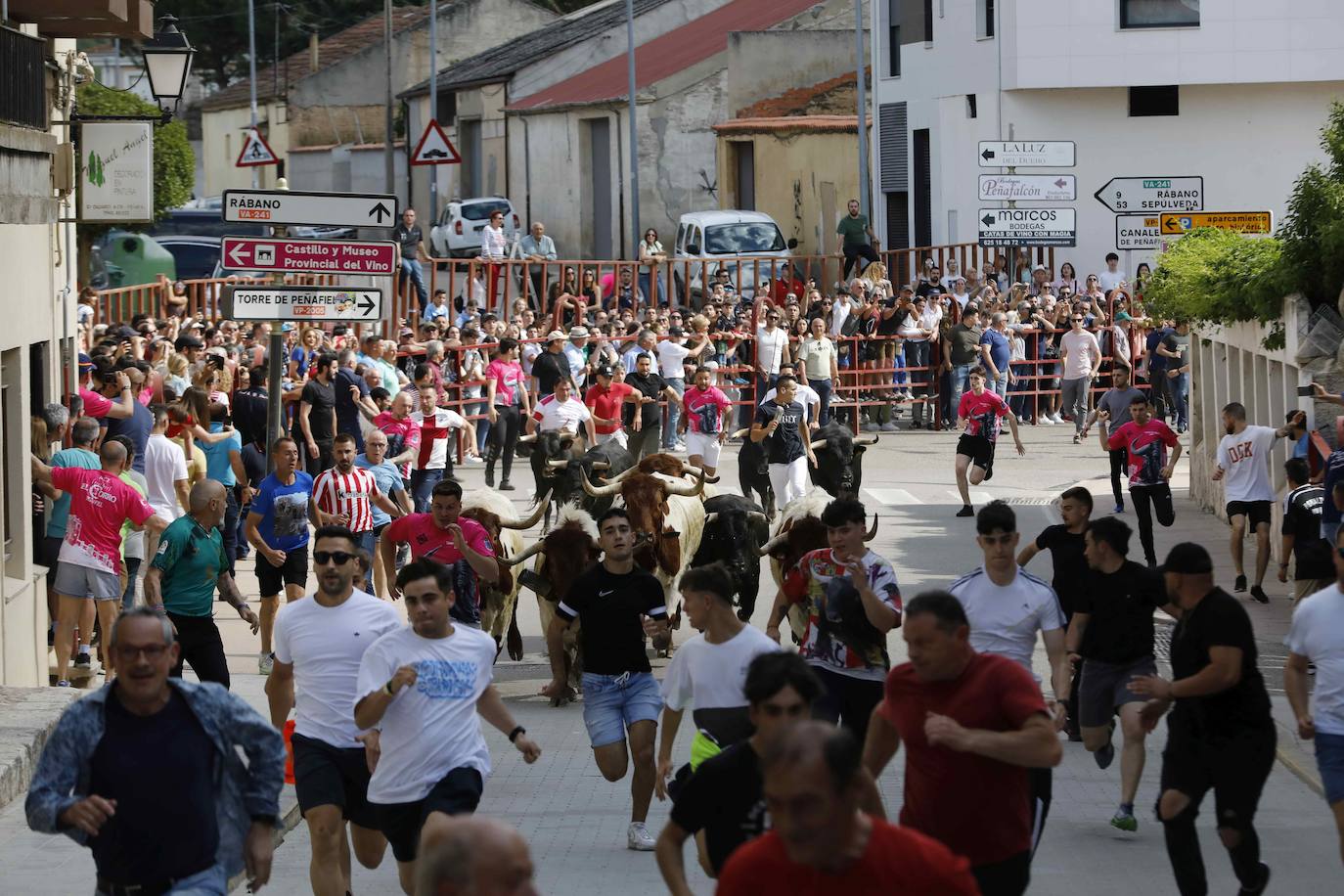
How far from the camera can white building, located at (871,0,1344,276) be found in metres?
38.3

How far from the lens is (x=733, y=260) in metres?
34.5

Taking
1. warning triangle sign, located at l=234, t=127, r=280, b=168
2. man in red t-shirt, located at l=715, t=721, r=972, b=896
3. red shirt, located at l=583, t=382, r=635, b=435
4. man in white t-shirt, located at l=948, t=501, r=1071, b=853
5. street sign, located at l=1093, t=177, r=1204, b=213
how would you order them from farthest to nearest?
warning triangle sign, located at l=234, t=127, r=280, b=168
street sign, located at l=1093, t=177, r=1204, b=213
red shirt, located at l=583, t=382, r=635, b=435
man in white t-shirt, located at l=948, t=501, r=1071, b=853
man in red t-shirt, located at l=715, t=721, r=972, b=896

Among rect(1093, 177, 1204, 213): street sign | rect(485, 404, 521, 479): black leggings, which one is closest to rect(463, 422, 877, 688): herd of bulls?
rect(485, 404, 521, 479): black leggings

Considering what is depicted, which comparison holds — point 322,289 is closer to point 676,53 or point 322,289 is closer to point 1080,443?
point 1080,443

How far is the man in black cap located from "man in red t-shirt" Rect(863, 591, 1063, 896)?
73.8 inches

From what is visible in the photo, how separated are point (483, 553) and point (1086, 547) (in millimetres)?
3664

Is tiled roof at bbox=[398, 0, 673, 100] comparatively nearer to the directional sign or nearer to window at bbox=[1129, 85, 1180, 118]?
window at bbox=[1129, 85, 1180, 118]

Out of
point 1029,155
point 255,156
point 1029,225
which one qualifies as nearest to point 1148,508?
point 1029,225

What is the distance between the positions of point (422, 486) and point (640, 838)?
9609mm

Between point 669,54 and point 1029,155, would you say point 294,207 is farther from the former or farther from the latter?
point 669,54

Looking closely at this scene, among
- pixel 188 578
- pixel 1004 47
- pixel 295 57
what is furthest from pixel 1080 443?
pixel 295 57

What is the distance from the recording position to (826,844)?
4645 mm

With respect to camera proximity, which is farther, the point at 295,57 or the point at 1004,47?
the point at 295,57

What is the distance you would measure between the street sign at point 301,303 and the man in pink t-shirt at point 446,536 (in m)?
1.45
